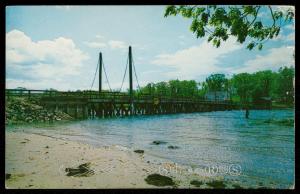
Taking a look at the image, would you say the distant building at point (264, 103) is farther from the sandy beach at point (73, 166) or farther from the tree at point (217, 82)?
the sandy beach at point (73, 166)

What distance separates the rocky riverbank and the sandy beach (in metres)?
10.6

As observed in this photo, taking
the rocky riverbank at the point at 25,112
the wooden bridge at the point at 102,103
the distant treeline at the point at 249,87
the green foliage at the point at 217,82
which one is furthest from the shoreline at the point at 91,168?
the green foliage at the point at 217,82

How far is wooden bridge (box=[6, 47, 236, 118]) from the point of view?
2480cm

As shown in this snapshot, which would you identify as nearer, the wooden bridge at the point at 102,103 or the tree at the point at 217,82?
the wooden bridge at the point at 102,103

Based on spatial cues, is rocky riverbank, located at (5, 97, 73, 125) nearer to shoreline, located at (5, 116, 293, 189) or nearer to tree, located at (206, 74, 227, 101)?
shoreline, located at (5, 116, 293, 189)

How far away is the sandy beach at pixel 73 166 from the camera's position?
6.67 m

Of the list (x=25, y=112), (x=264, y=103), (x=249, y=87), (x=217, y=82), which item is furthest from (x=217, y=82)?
(x=25, y=112)

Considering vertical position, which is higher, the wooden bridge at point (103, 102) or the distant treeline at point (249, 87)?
the distant treeline at point (249, 87)

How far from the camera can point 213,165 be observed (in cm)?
980

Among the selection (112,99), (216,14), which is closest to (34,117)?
(112,99)

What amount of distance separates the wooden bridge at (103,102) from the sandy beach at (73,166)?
45.9 ft

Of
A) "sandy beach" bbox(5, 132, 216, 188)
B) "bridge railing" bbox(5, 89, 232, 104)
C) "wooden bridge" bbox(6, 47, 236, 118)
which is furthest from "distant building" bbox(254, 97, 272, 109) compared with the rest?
"sandy beach" bbox(5, 132, 216, 188)

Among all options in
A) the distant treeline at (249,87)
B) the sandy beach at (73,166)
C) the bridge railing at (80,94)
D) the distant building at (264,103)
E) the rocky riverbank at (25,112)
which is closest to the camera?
the sandy beach at (73,166)
